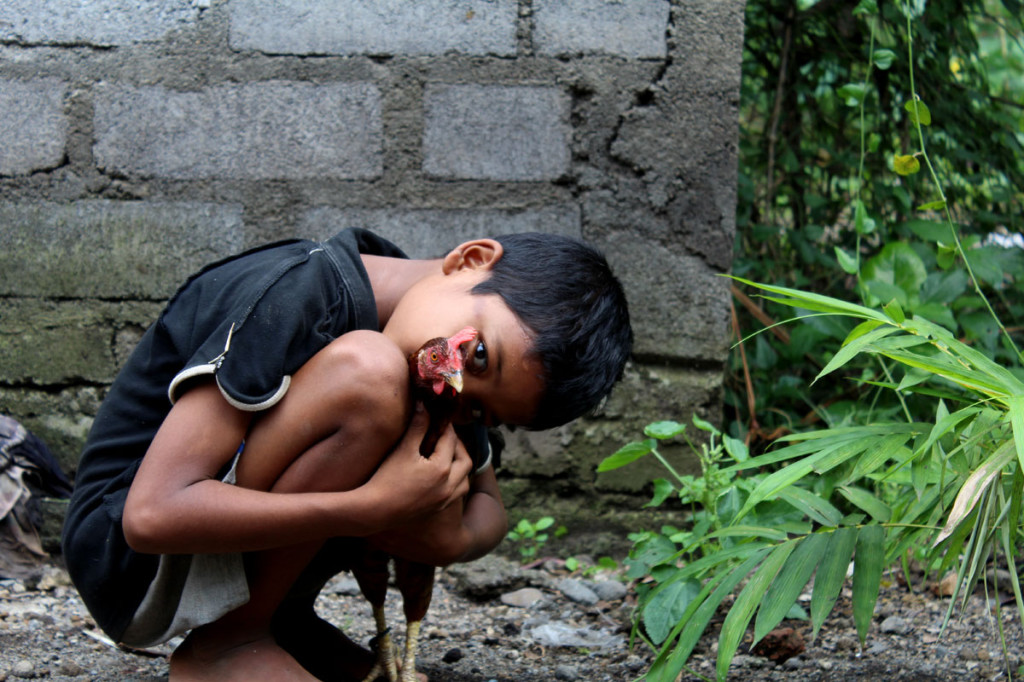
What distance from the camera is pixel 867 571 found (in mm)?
1441

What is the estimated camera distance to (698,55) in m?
2.42

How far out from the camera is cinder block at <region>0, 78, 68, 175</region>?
2420 mm

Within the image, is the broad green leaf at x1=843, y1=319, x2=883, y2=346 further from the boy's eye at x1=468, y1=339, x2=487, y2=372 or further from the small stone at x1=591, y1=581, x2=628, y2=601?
the small stone at x1=591, y1=581, x2=628, y2=601

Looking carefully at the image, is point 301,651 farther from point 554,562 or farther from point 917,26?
point 917,26

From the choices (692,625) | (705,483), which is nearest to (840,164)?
(705,483)

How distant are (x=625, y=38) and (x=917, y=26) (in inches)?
45.0

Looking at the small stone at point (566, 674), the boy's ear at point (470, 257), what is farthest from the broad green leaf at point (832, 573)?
the boy's ear at point (470, 257)

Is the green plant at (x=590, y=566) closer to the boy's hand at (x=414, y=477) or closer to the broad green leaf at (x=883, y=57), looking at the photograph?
the boy's hand at (x=414, y=477)

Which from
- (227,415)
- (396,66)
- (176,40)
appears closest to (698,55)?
(396,66)

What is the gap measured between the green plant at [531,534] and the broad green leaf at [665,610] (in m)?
0.63

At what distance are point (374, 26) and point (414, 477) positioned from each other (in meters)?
1.43

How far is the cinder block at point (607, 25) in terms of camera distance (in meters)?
2.42

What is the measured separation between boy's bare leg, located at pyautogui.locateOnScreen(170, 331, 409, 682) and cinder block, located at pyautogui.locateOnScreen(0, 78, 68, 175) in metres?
1.43

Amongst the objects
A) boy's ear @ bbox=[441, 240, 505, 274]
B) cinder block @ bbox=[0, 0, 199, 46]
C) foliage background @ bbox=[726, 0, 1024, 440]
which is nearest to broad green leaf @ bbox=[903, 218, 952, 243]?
foliage background @ bbox=[726, 0, 1024, 440]
